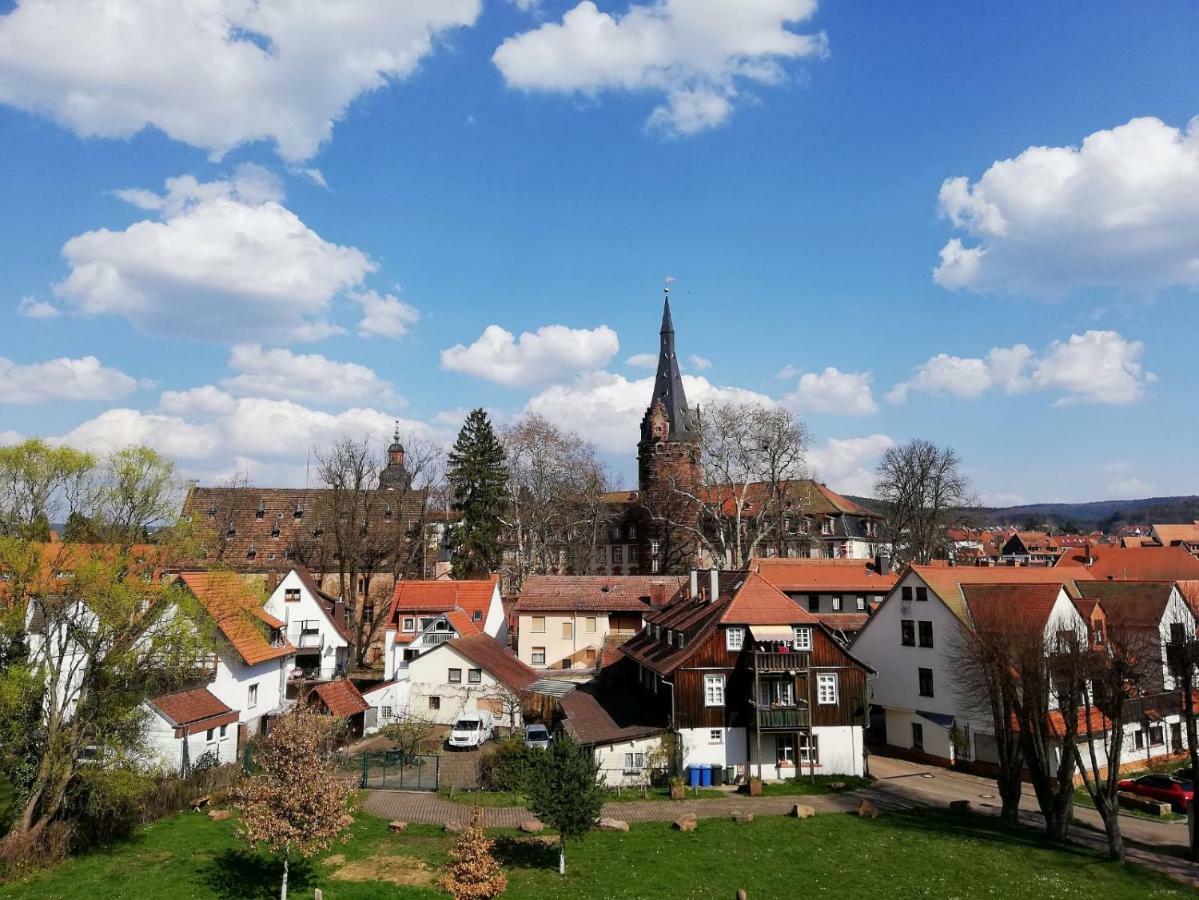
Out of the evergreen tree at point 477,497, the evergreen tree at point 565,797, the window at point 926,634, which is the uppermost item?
the evergreen tree at point 477,497

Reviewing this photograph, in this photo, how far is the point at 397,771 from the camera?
3350cm

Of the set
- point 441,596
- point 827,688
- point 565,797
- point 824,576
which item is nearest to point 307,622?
point 441,596

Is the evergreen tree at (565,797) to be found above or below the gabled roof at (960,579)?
below

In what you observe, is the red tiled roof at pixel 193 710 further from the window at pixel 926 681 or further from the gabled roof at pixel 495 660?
the window at pixel 926 681

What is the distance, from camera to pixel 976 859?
23172 millimetres

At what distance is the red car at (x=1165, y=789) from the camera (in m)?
30.7

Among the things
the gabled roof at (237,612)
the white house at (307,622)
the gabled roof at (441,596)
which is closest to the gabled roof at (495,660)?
the gabled roof at (441,596)

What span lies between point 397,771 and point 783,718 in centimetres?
1611

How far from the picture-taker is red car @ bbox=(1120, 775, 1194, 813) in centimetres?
3070

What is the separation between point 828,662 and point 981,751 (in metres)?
8.67

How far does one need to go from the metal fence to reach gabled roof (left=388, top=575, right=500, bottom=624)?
1367 cm

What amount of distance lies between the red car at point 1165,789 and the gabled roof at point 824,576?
21.3 metres

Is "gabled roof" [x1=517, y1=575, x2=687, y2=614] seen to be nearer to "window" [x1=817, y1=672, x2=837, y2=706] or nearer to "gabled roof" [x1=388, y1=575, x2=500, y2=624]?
"gabled roof" [x1=388, y1=575, x2=500, y2=624]

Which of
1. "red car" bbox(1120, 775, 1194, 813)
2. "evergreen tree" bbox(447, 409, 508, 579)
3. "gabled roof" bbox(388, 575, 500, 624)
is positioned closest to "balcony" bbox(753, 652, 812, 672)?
"red car" bbox(1120, 775, 1194, 813)
